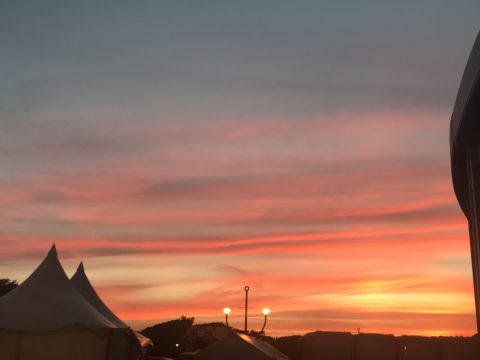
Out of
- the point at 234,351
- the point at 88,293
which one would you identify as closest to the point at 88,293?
the point at 88,293

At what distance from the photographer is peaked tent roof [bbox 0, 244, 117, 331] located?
61.1ft

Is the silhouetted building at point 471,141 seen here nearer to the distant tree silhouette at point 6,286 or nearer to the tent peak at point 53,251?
the tent peak at point 53,251

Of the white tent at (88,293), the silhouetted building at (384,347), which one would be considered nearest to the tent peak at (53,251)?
the white tent at (88,293)

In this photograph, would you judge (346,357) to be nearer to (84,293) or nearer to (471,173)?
(471,173)

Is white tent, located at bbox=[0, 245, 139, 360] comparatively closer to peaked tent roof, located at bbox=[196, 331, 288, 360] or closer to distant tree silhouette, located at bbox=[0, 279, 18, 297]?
peaked tent roof, located at bbox=[196, 331, 288, 360]

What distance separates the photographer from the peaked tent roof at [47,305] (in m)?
18.6

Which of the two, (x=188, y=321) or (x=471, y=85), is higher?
(x=471, y=85)

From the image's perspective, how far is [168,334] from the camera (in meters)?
47.2

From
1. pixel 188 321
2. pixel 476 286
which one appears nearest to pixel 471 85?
pixel 476 286

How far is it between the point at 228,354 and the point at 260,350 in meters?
1.12

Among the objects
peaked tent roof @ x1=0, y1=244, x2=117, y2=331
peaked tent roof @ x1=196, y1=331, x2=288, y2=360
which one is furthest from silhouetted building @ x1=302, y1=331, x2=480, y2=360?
peaked tent roof @ x1=0, y1=244, x2=117, y2=331

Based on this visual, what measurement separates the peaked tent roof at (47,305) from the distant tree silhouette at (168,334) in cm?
2525

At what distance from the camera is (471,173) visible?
71.7 ft

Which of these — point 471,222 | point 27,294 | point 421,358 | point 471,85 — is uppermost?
point 471,85
